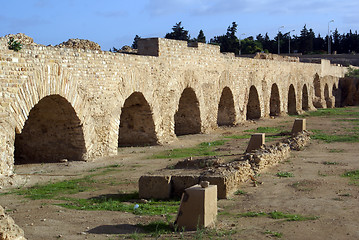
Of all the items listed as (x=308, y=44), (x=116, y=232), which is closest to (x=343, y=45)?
(x=308, y=44)

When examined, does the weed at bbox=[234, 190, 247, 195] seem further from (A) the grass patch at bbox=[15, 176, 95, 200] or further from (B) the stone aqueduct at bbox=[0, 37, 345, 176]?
(B) the stone aqueduct at bbox=[0, 37, 345, 176]

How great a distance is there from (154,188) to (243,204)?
141 cm

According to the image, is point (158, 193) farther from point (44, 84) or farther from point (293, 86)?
point (293, 86)

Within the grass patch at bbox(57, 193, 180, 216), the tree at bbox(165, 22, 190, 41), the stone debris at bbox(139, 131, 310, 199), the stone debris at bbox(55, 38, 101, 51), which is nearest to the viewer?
the grass patch at bbox(57, 193, 180, 216)

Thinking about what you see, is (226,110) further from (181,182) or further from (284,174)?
(181,182)

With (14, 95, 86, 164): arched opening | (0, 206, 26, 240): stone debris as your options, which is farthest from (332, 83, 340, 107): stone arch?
(0, 206, 26, 240): stone debris

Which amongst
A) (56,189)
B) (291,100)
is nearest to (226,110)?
(291,100)

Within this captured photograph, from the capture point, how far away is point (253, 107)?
2266 centimetres

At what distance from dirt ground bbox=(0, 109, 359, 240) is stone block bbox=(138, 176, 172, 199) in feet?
2.54

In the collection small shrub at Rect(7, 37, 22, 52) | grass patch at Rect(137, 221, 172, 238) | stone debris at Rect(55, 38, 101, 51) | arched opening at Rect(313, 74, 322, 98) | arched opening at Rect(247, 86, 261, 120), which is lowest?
grass patch at Rect(137, 221, 172, 238)

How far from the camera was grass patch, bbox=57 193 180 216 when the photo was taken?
7.14 metres

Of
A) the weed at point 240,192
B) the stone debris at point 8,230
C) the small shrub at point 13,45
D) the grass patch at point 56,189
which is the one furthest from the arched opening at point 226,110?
the stone debris at point 8,230

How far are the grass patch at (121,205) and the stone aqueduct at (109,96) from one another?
218cm

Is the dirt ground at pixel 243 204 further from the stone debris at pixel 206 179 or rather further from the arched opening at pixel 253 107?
the arched opening at pixel 253 107
